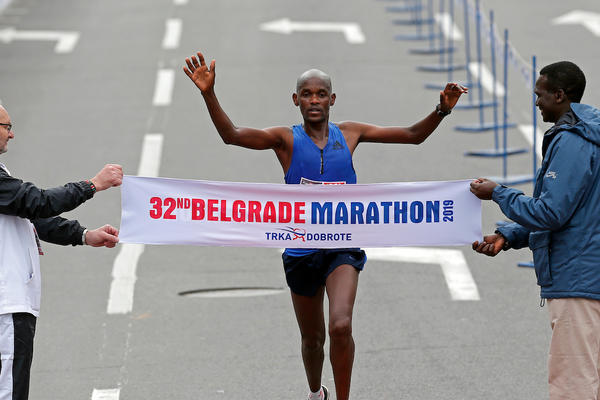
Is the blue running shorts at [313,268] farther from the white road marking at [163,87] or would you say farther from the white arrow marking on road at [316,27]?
the white arrow marking on road at [316,27]

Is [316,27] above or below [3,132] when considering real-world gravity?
above

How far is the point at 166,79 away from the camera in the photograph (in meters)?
20.7

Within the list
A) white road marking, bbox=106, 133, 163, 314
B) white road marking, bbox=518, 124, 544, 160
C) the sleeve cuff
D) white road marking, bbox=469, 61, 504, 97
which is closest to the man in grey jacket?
the sleeve cuff

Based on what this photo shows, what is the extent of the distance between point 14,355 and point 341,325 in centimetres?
200

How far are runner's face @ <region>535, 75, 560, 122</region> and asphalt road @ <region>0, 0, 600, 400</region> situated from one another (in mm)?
2628

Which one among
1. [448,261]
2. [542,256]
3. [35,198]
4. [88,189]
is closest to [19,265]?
[35,198]

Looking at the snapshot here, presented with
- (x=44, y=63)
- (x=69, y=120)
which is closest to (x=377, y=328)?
(x=69, y=120)

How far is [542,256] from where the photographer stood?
6539 millimetres

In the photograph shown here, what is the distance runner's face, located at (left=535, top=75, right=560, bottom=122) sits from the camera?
6503mm

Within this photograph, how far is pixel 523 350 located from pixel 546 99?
11.1ft

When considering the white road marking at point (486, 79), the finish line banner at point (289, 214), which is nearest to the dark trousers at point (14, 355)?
the finish line banner at point (289, 214)

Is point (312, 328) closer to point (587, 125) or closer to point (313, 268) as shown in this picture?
point (313, 268)

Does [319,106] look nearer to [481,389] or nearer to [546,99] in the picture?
[546,99]

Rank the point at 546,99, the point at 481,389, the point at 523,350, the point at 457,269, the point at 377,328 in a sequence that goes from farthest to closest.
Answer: the point at 457,269, the point at 377,328, the point at 523,350, the point at 481,389, the point at 546,99
